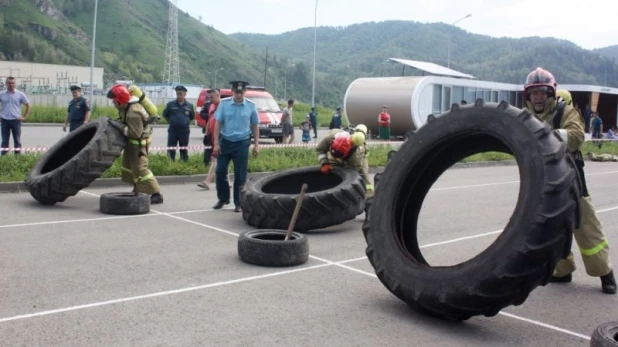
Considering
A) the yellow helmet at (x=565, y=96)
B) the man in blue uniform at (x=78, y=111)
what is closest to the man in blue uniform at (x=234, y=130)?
the yellow helmet at (x=565, y=96)

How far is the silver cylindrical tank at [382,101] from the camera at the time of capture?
3406 cm

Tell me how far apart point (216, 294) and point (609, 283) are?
359 centimetres

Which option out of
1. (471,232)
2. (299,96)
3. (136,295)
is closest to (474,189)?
(471,232)

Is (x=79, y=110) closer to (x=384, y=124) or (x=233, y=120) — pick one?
(x=233, y=120)

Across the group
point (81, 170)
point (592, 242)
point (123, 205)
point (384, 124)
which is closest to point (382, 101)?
point (384, 124)

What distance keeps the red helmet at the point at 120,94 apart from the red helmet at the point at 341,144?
326 centimetres

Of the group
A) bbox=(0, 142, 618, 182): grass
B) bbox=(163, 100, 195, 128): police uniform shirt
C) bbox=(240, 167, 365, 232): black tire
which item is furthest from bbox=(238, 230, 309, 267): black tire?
bbox=(163, 100, 195, 128): police uniform shirt

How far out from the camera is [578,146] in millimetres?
6199

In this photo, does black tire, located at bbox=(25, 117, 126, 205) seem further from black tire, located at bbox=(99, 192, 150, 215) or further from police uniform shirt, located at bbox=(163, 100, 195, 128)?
police uniform shirt, located at bbox=(163, 100, 195, 128)

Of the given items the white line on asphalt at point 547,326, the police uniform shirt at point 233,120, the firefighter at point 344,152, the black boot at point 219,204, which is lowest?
the white line on asphalt at point 547,326

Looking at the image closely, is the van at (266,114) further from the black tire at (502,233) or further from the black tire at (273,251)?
the black tire at (502,233)

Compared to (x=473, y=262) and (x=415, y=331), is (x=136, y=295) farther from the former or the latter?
(x=473, y=262)

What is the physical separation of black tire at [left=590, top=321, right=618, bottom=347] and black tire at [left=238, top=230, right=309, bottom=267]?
322 cm

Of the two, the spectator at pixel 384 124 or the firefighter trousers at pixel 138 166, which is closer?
the firefighter trousers at pixel 138 166
